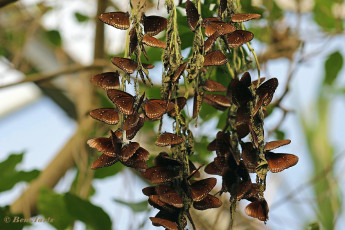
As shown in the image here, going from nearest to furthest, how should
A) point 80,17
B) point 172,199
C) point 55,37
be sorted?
point 172,199 → point 55,37 → point 80,17

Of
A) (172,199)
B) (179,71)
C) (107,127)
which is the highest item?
(179,71)

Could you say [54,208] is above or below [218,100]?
below

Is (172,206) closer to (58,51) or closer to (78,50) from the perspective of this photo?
(58,51)

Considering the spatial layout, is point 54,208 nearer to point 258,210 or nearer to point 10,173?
point 10,173

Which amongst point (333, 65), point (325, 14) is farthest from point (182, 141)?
point (325, 14)

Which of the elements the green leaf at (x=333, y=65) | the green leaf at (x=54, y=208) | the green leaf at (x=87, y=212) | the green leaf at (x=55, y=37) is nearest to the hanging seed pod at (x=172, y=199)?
the green leaf at (x=87, y=212)

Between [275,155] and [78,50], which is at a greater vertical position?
[275,155]

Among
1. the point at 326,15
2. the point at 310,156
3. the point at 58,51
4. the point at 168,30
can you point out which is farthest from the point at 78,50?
the point at 168,30
